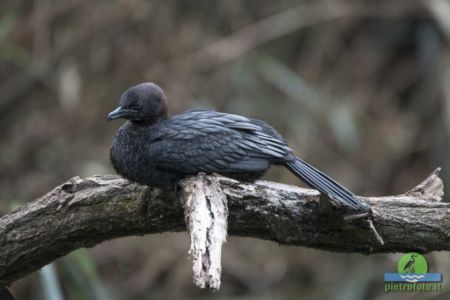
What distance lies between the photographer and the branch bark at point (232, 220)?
10.8 ft

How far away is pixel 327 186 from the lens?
3.44 m

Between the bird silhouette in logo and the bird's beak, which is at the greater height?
the bird's beak

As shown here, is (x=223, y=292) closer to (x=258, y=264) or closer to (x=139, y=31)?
(x=258, y=264)

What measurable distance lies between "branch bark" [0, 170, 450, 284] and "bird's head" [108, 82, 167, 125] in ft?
0.97

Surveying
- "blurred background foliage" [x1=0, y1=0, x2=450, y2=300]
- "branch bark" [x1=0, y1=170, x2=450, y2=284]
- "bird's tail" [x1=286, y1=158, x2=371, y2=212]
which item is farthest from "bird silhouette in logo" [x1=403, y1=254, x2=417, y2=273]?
"blurred background foliage" [x1=0, y1=0, x2=450, y2=300]

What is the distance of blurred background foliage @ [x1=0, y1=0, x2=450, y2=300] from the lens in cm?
669

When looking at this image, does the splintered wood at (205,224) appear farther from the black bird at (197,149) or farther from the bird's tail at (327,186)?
the bird's tail at (327,186)

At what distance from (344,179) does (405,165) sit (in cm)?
95

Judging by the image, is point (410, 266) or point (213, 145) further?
point (410, 266)

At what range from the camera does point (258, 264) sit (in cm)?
718

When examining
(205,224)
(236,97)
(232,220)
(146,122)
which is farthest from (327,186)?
(236,97)

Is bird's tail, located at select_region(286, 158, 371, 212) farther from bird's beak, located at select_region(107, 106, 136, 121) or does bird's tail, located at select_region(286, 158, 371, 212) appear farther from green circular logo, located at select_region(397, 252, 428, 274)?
bird's beak, located at select_region(107, 106, 136, 121)

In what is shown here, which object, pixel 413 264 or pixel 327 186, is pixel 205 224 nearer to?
pixel 327 186

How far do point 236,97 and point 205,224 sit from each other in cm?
449
